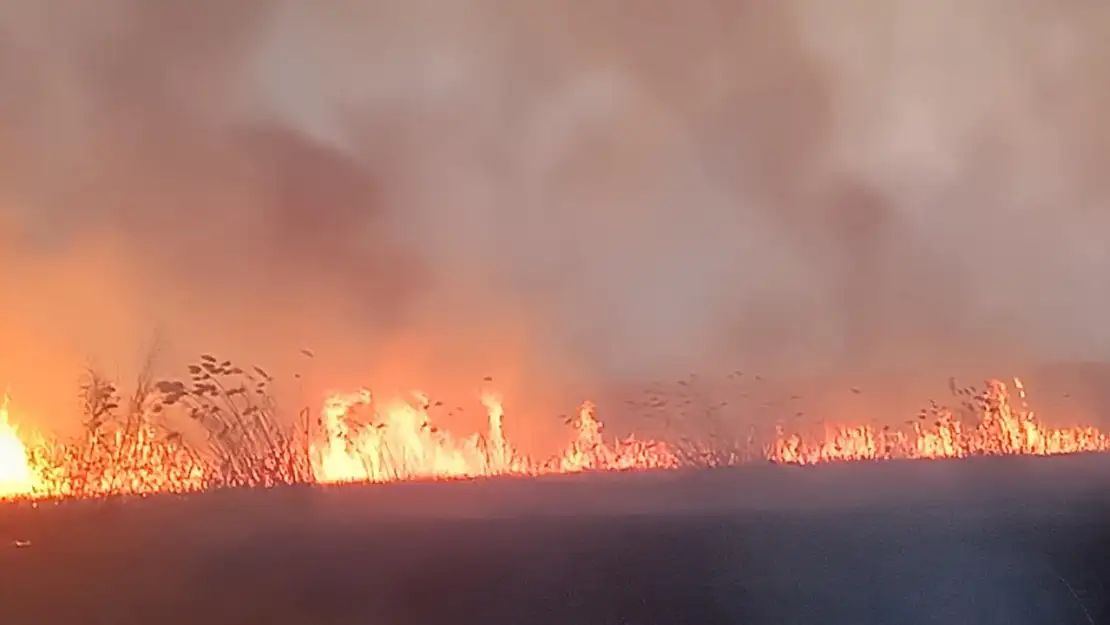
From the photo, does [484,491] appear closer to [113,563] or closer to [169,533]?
[169,533]

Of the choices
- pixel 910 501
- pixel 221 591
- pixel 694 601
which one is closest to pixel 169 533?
pixel 221 591

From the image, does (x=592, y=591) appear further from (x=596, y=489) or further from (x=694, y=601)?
(x=596, y=489)

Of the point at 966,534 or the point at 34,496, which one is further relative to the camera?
the point at 966,534

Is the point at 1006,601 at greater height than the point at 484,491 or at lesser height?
lesser

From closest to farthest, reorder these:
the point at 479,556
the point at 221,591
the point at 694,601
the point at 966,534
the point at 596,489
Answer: the point at 221,591 < the point at 694,601 < the point at 479,556 < the point at 966,534 < the point at 596,489

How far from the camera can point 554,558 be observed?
1592 inches

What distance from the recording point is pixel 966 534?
141ft

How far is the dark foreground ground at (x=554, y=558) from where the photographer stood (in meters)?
30.5

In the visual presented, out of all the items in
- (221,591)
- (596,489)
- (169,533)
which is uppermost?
(596,489)

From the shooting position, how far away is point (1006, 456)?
208 ft

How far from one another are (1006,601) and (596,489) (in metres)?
30.2

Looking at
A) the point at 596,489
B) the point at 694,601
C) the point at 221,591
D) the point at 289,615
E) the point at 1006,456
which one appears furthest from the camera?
the point at 1006,456

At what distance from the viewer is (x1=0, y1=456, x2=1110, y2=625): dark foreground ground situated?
100 feet

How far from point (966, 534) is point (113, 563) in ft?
119
